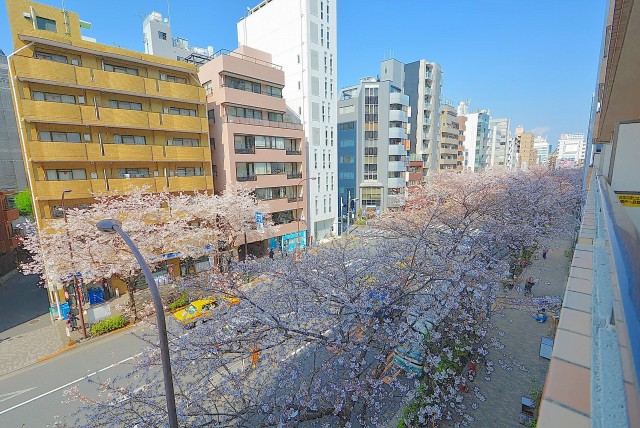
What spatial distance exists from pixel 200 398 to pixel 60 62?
722 inches

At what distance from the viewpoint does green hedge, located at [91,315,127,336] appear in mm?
13770

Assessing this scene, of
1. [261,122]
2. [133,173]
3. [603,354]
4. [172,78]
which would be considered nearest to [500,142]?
[261,122]

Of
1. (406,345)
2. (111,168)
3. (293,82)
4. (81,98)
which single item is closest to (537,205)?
(406,345)

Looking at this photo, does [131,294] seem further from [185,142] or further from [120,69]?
[120,69]

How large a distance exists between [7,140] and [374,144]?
39.9m

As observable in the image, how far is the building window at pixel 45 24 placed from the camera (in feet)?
49.9

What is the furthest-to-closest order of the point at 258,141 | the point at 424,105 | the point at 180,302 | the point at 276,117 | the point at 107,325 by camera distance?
the point at 424,105 → the point at 276,117 → the point at 258,141 → the point at 180,302 → the point at 107,325

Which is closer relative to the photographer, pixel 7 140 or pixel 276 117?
pixel 276 117

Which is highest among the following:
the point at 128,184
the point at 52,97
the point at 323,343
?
the point at 52,97

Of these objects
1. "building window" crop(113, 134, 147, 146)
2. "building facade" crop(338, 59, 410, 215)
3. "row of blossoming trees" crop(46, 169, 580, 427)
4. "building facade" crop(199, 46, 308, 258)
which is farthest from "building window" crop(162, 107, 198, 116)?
"building facade" crop(338, 59, 410, 215)

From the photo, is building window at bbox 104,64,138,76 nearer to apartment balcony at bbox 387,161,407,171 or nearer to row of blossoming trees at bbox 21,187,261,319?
row of blossoming trees at bbox 21,187,261,319

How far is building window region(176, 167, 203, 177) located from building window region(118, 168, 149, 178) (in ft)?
6.63

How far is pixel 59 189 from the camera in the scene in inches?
590

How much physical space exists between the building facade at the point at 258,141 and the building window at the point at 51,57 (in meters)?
8.60
